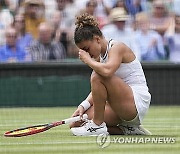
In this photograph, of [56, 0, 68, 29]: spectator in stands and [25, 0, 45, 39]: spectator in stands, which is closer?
[25, 0, 45, 39]: spectator in stands

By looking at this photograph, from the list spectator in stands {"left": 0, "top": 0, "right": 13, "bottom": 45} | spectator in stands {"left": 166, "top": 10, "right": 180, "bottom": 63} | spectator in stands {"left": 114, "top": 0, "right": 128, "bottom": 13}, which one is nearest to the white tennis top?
spectator in stands {"left": 166, "top": 10, "right": 180, "bottom": 63}

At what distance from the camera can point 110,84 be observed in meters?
6.52

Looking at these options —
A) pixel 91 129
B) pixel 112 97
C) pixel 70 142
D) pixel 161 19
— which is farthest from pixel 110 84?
pixel 161 19

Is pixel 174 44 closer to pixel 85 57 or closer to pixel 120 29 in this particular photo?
pixel 120 29

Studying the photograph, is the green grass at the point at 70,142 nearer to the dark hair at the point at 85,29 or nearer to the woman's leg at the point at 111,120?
the woman's leg at the point at 111,120

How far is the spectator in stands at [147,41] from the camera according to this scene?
520 inches

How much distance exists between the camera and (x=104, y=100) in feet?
21.5

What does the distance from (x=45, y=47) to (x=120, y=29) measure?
5.13 feet

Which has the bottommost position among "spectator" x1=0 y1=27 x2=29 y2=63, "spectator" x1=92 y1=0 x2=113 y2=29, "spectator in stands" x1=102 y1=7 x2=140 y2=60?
"spectator" x1=0 y1=27 x2=29 y2=63

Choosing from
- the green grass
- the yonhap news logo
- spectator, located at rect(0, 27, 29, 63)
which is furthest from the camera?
spectator, located at rect(0, 27, 29, 63)

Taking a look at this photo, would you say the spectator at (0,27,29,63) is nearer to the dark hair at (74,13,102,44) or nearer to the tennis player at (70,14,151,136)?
the tennis player at (70,14,151,136)

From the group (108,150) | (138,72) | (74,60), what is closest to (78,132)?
(138,72)

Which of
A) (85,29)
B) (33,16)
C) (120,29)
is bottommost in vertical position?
(120,29)

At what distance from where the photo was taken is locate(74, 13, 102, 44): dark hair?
655 cm
